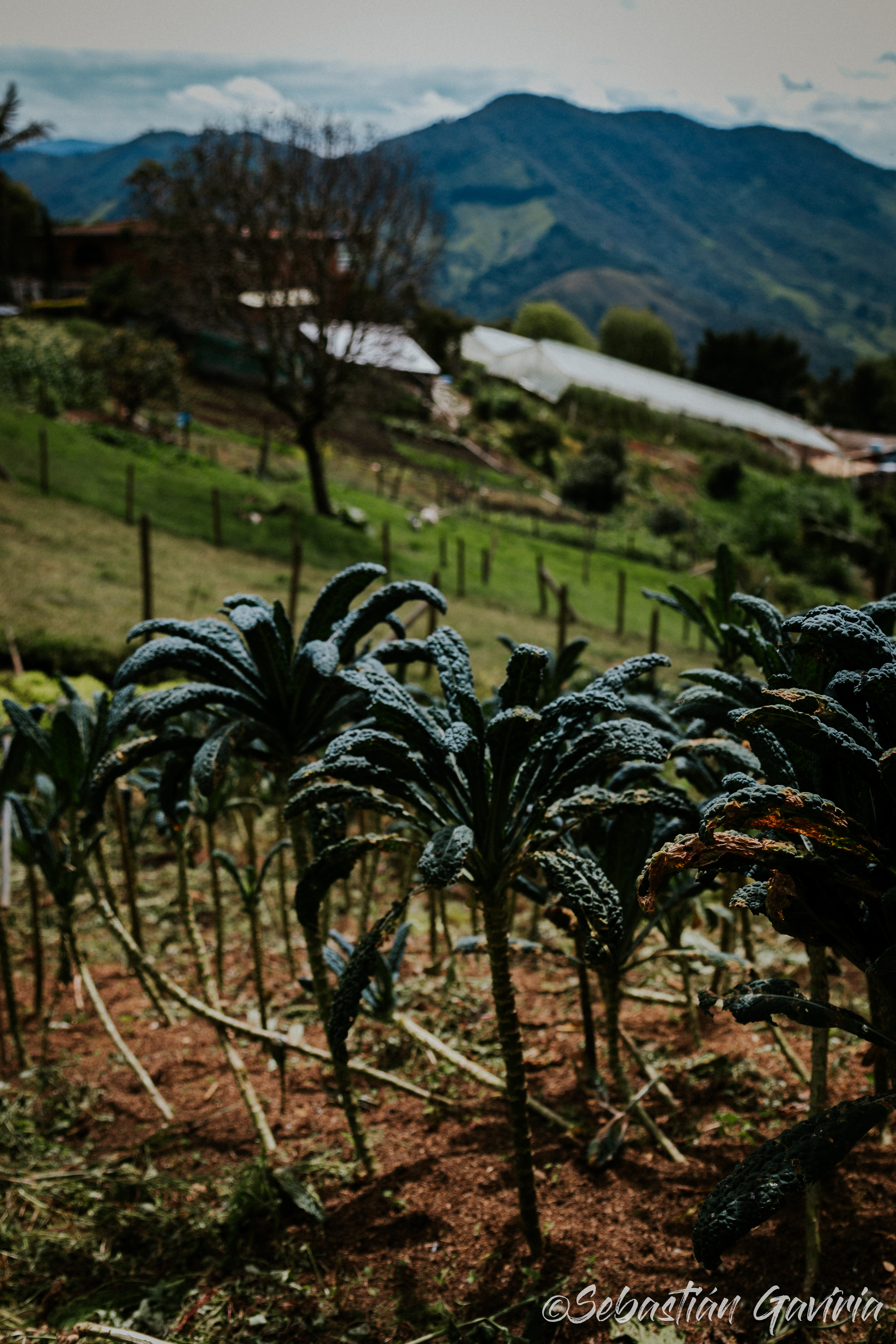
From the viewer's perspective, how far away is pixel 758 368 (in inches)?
2446

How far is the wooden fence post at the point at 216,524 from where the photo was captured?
1589cm

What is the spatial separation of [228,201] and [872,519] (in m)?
29.0

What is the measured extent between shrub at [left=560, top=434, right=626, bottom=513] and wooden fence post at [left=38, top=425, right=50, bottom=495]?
1937 cm

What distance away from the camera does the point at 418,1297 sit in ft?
8.07

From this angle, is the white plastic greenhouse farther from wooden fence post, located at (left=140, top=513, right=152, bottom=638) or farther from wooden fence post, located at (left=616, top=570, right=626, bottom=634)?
wooden fence post, located at (left=140, top=513, right=152, bottom=638)

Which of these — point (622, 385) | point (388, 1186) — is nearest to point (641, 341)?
point (622, 385)

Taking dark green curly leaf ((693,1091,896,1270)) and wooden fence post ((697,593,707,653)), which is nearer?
dark green curly leaf ((693,1091,896,1270))

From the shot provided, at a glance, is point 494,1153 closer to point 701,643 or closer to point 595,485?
point 701,643

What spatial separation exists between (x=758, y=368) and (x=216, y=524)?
182 ft

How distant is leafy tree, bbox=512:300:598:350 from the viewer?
208ft

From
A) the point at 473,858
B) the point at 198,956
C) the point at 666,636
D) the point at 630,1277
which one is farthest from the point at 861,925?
the point at 666,636

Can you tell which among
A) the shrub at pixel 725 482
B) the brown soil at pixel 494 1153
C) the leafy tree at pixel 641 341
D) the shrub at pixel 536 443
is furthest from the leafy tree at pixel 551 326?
the brown soil at pixel 494 1153

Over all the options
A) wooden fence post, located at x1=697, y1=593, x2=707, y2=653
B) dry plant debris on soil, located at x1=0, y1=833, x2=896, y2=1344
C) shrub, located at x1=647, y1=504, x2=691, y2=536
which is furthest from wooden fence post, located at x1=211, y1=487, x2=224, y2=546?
shrub, located at x1=647, y1=504, x2=691, y2=536

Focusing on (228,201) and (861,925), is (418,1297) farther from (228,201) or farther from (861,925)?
(228,201)
